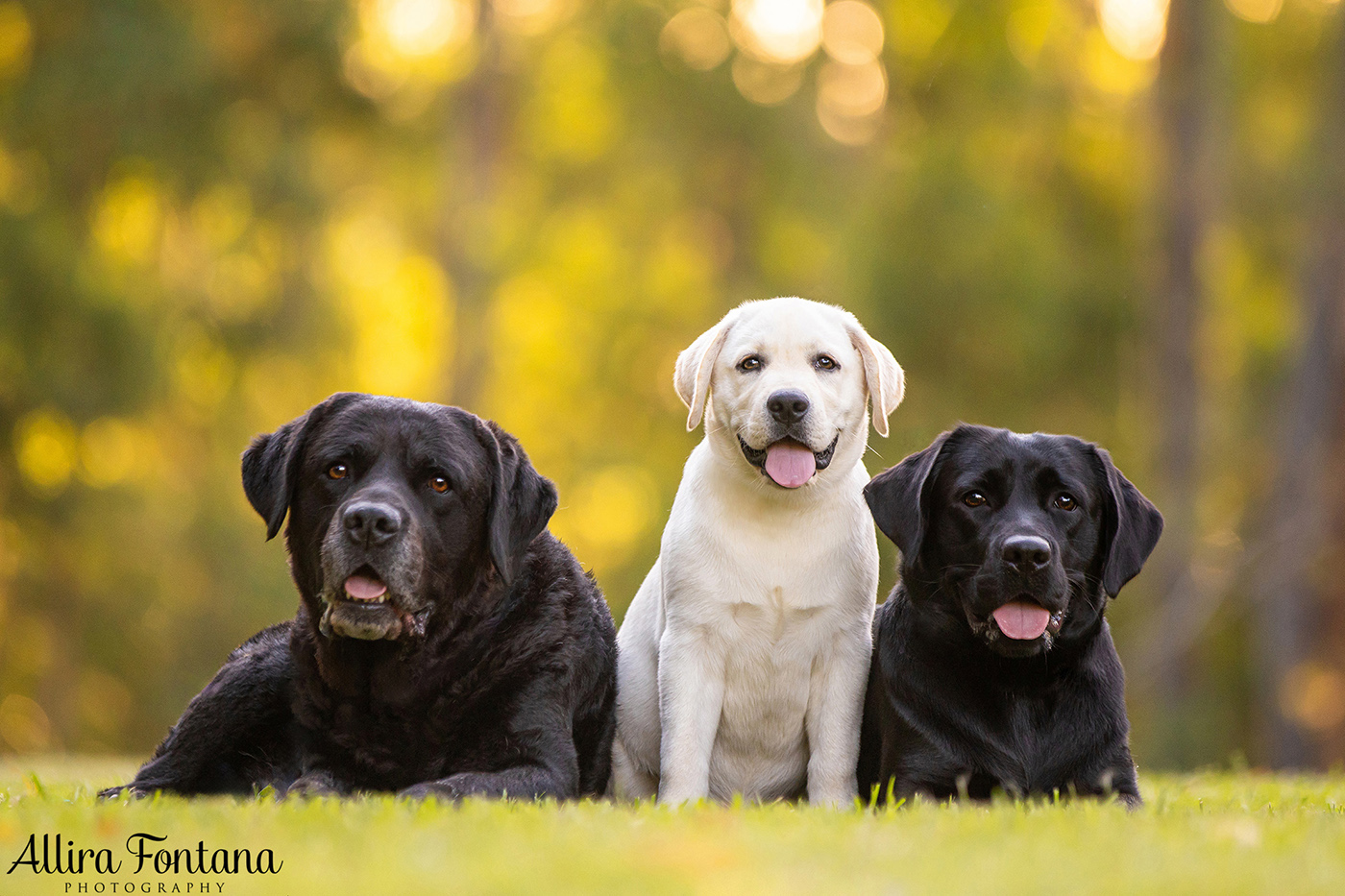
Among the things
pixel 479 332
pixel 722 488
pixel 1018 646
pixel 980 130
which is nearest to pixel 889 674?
pixel 1018 646

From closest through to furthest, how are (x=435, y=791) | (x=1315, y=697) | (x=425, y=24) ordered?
(x=435, y=791)
(x=1315, y=697)
(x=425, y=24)

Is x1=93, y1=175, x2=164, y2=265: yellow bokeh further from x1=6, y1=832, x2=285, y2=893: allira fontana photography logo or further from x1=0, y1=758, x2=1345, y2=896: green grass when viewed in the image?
x1=6, y1=832, x2=285, y2=893: allira fontana photography logo

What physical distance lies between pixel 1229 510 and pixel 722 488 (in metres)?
16.7

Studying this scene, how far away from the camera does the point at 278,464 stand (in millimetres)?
5094

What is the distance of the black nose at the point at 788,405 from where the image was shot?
5133 mm

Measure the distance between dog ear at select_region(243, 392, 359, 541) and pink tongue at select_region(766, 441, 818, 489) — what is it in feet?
5.17

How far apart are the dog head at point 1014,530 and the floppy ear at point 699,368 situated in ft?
2.62

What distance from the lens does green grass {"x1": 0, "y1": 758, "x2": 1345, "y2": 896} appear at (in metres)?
2.96

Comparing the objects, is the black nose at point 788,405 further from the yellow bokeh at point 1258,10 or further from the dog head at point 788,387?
the yellow bokeh at point 1258,10

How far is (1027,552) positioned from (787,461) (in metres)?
0.98

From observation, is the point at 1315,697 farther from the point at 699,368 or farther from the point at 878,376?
the point at 699,368

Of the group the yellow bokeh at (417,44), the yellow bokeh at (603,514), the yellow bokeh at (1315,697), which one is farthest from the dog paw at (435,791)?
the yellow bokeh at (603,514)

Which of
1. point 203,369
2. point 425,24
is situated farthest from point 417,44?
point 203,369

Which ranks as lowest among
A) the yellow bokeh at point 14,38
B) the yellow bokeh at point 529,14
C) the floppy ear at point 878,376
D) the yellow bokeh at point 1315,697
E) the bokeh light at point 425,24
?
the yellow bokeh at point 1315,697
